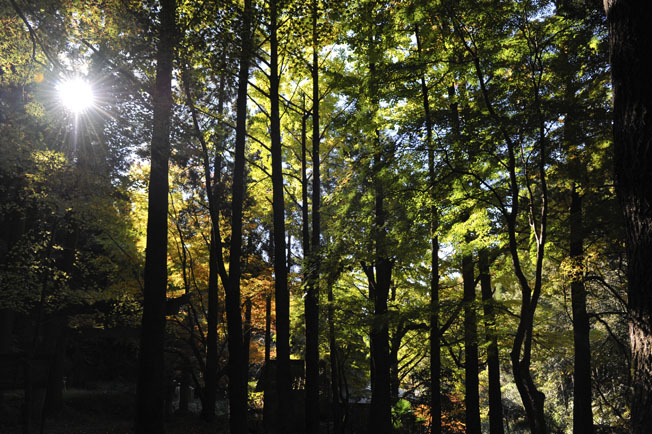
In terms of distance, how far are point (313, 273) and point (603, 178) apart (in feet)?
25.1

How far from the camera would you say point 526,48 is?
6387mm

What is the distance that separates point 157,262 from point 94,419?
43.0ft

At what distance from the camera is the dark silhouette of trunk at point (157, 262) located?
6.29 meters

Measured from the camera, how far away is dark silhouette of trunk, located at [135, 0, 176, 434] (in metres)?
6.29

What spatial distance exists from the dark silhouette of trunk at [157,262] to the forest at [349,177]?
0.03m

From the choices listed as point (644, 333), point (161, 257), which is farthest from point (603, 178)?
point (161, 257)

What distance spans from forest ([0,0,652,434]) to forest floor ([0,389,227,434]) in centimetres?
16

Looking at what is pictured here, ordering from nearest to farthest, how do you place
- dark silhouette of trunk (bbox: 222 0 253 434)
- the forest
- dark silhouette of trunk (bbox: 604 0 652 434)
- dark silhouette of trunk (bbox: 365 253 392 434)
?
dark silhouette of trunk (bbox: 604 0 652 434)
the forest
dark silhouette of trunk (bbox: 222 0 253 434)
dark silhouette of trunk (bbox: 365 253 392 434)

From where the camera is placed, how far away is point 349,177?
1195 cm

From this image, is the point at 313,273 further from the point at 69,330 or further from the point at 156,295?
the point at 69,330

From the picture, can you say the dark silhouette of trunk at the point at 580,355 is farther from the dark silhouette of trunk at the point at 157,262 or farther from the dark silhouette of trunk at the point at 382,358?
the dark silhouette of trunk at the point at 157,262

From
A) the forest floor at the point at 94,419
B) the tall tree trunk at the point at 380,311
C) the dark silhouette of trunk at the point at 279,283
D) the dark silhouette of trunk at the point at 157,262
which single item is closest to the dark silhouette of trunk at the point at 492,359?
the tall tree trunk at the point at 380,311

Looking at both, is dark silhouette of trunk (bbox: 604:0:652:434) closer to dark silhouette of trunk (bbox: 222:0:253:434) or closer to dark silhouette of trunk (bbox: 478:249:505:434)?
dark silhouette of trunk (bbox: 478:249:505:434)

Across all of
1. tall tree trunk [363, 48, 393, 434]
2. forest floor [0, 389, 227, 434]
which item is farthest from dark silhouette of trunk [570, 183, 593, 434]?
forest floor [0, 389, 227, 434]
